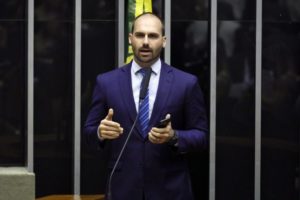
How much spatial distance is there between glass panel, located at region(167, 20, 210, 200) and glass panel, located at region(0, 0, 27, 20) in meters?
1.65

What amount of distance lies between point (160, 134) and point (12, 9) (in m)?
5.40

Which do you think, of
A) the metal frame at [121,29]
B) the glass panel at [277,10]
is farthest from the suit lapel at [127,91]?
the glass panel at [277,10]

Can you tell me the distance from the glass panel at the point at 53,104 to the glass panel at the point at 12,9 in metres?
0.23

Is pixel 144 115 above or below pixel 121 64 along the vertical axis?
below

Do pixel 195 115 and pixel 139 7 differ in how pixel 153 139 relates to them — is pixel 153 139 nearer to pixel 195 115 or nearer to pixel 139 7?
pixel 195 115

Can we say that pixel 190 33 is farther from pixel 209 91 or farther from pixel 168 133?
pixel 168 133

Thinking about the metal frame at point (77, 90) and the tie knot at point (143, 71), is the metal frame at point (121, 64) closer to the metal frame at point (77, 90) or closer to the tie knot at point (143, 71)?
the metal frame at point (77, 90)

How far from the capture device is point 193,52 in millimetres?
9148

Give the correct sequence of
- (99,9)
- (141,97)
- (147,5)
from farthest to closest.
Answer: (99,9)
(147,5)
(141,97)

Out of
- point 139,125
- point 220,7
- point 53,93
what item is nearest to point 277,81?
point 220,7

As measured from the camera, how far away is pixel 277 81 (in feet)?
30.5

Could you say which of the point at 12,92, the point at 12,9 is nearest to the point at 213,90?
the point at 12,92

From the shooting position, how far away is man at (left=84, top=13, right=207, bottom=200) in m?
4.11

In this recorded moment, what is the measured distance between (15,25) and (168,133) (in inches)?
211
